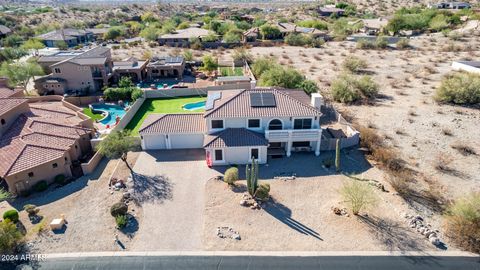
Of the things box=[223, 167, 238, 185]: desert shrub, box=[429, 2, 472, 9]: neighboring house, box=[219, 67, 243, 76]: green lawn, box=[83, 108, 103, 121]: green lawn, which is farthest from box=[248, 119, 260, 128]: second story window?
box=[429, 2, 472, 9]: neighboring house

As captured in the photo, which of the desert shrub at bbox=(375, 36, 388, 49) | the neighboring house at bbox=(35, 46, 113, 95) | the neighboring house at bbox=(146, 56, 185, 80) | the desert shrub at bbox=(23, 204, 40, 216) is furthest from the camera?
the desert shrub at bbox=(375, 36, 388, 49)

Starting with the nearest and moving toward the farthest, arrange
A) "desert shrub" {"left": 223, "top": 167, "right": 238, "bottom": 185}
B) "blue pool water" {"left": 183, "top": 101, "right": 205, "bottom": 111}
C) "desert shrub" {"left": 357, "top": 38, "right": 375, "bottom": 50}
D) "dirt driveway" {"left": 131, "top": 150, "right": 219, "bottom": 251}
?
1. "dirt driveway" {"left": 131, "top": 150, "right": 219, "bottom": 251}
2. "desert shrub" {"left": 223, "top": 167, "right": 238, "bottom": 185}
3. "blue pool water" {"left": 183, "top": 101, "right": 205, "bottom": 111}
4. "desert shrub" {"left": 357, "top": 38, "right": 375, "bottom": 50}

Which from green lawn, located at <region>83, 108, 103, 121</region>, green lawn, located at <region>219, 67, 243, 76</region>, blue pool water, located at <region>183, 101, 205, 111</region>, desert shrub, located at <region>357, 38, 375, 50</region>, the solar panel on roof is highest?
the solar panel on roof

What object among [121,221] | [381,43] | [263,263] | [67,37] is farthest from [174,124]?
[67,37]

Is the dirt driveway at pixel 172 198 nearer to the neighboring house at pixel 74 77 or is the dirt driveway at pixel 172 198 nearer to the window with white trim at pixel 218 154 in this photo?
the window with white trim at pixel 218 154

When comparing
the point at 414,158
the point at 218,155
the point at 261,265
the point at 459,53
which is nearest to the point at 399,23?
the point at 459,53

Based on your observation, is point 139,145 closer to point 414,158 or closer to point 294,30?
point 414,158

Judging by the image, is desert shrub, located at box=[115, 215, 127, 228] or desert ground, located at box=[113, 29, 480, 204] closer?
desert shrub, located at box=[115, 215, 127, 228]

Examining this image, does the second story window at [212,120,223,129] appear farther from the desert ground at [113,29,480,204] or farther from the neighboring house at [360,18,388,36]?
the neighboring house at [360,18,388,36]
